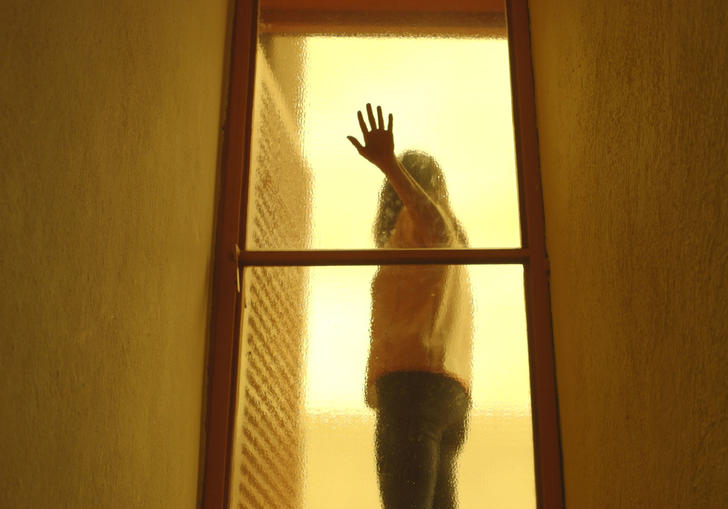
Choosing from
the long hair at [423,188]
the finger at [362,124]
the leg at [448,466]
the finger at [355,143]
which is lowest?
the leg at [448,466]

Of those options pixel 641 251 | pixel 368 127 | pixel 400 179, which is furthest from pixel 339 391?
pixel 641 251

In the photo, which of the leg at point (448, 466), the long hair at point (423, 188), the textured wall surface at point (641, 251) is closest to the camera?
the textured wall surface at point (641, 251)

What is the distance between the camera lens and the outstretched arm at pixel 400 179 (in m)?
1.68

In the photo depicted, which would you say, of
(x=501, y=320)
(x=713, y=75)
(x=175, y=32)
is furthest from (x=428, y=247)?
(x=713, y=75)

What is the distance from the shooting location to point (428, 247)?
1659 millimetres

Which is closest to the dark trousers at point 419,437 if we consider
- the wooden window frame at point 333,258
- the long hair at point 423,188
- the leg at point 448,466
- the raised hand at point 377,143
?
the leg at point 448,466

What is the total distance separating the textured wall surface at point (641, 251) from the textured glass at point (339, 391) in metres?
0.11

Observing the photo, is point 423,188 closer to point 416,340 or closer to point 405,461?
point 416,340

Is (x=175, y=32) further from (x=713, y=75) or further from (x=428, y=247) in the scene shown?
(x=713, y=75)

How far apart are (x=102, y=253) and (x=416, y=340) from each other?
2.50 feet

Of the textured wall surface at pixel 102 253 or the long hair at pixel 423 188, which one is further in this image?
the long hair at pixel 423 188

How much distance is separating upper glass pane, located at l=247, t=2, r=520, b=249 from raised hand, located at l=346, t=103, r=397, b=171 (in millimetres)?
15

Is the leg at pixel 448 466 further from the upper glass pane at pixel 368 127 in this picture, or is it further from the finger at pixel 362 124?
the finger at pixel 362 124

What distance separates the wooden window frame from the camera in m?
1.49
